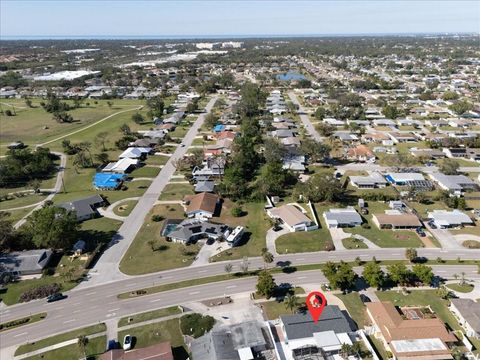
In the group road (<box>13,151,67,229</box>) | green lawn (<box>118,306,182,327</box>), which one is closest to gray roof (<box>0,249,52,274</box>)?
road (<box>13,151,67,229</box>)

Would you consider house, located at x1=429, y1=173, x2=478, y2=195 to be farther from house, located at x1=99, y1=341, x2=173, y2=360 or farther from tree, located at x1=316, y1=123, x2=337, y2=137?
house, located at x1=99, y1=341, x2=173, y2=360

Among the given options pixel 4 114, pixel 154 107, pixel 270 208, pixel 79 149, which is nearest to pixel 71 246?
pixel 270 208

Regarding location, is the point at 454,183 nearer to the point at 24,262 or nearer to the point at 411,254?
the point at 411,254

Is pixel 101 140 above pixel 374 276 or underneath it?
underneath

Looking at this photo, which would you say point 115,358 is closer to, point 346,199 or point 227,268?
point 227,268

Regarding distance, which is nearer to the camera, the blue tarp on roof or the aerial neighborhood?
the aerial neighborhood

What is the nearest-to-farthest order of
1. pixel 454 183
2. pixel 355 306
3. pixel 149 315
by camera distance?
1. pixel 149 315
2. pixel 355 306
3. pixel 454 183

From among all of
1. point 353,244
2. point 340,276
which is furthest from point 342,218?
point 340,276
